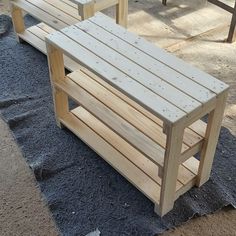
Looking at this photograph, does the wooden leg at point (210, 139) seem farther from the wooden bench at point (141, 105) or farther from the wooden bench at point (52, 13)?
the wooden bench at point (52, 13)

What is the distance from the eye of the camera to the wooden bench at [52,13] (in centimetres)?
247

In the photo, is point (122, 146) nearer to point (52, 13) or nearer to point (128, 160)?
point (128, 160)

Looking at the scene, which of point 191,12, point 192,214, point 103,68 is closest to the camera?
point 103,68

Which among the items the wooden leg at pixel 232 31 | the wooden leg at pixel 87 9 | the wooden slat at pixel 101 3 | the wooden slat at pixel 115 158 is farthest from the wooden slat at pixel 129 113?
the wooden leg at pixel 232 31

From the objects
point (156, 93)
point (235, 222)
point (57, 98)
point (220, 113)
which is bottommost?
point (235, 222)

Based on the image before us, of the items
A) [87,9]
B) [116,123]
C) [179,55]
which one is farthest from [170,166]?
[179,55]

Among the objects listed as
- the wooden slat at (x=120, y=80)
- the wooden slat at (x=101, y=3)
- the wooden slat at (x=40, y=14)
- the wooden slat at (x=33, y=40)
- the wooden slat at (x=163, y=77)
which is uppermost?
the wooden slat at (x=163, y=77)

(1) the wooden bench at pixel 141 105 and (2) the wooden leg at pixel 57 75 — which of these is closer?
(1) the wooden bench at pixel 141 105

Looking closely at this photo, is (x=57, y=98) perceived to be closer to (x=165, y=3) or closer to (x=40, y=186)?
(x=40, y=186)

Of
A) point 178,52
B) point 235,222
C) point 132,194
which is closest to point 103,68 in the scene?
point 132,194

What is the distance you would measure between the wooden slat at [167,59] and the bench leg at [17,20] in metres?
1.08

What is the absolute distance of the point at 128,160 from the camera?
6.81ft

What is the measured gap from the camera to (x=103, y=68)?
1.83 metres

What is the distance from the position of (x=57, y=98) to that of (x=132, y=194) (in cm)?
66
